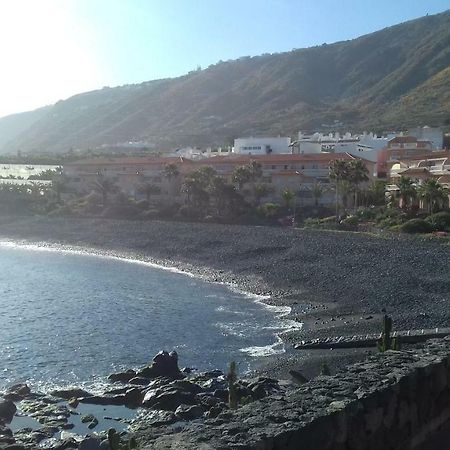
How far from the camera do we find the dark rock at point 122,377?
69.1 ft

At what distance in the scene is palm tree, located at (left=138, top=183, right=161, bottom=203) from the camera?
7356cm

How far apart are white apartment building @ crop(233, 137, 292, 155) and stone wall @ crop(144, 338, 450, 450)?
79307 mm

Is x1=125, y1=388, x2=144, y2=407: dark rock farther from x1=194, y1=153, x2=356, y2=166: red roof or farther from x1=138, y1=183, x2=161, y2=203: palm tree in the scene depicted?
x1=138, y1=183, x2=161, y2=203: palm tree

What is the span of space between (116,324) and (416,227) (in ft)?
88.8

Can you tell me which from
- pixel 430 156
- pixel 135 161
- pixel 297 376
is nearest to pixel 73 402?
pixel 297 376

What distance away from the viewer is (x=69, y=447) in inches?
603

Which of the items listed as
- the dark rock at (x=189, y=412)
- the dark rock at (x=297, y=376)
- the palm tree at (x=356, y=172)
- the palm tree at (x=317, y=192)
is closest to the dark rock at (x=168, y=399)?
the dark rock at (x=189, y=412)

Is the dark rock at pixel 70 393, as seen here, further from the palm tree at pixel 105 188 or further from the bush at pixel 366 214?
the palm tree at pixel 105 188

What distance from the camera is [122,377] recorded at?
2120cm

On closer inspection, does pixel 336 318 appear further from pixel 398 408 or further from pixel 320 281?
pixel 398 408

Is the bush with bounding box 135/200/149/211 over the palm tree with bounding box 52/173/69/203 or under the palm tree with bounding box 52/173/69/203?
under

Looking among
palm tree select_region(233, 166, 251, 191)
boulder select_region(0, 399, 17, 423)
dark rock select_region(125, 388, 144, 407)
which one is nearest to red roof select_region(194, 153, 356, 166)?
palm tree select_region(233, 166, 251, 191)

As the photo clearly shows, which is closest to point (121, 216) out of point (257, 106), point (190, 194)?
point (190, 194)

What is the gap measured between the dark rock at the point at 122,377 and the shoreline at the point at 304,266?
424 cm
